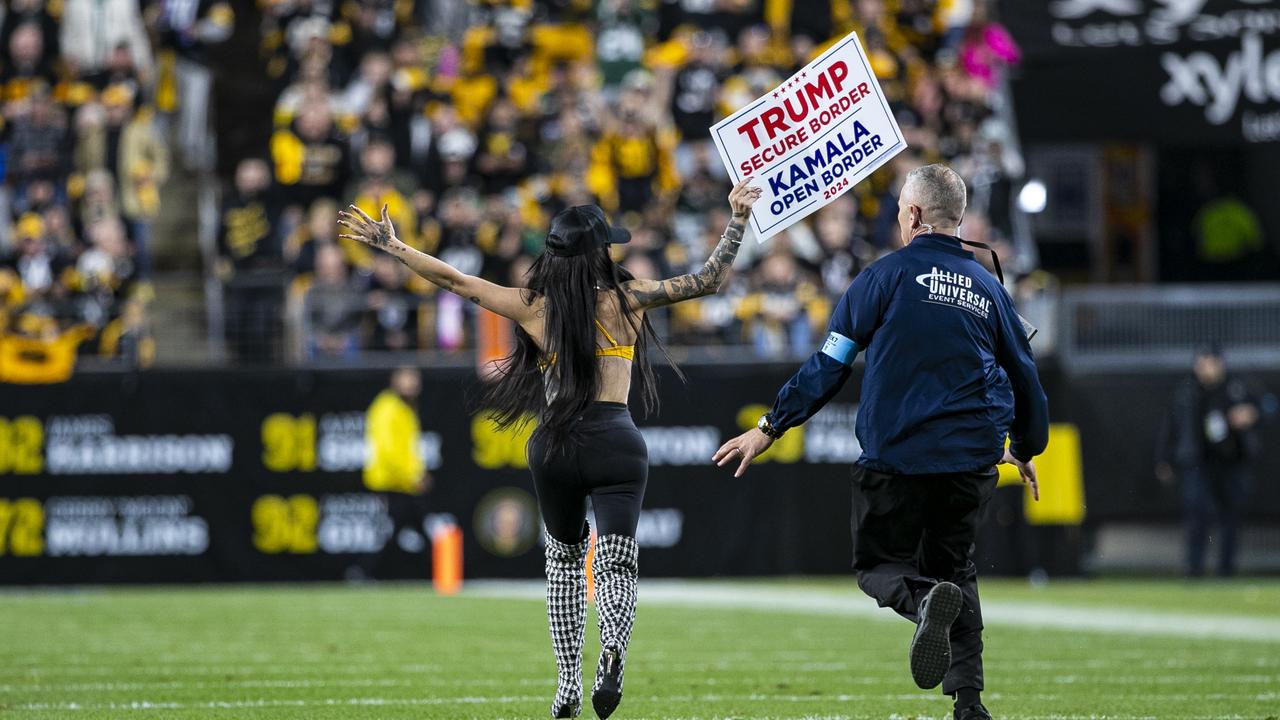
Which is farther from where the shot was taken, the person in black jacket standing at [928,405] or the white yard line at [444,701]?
the white yard line at [444,701]

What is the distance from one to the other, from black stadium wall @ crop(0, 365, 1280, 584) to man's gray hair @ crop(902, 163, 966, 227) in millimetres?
12246

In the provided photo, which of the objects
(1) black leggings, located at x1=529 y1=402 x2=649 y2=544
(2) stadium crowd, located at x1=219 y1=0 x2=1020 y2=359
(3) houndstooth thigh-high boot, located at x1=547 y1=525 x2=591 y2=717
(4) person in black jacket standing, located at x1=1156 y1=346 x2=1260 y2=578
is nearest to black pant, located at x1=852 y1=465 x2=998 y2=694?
(1) black leggings, located at x1=529 y1=402 x2=649 y2=544

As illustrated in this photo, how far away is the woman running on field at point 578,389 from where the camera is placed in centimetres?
783

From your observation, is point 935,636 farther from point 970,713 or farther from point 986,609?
point 986,609

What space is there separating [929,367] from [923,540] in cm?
67

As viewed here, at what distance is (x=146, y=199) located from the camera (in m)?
21.4

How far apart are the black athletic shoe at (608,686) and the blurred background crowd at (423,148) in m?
12.3

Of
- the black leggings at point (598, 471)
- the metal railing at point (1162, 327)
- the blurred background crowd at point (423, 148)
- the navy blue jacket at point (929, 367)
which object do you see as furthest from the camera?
the metal railing at point (1162, 327)

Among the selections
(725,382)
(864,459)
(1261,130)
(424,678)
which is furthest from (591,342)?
(1261,130)

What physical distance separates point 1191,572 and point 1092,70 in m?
5.21

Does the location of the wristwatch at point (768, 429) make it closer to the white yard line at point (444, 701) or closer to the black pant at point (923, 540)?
the black pant at point (923, 540)

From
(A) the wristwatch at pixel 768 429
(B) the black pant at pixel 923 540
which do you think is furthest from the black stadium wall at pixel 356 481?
(B) the black pant at pixel 923 540

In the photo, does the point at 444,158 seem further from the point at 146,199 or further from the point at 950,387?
the point at 950,387

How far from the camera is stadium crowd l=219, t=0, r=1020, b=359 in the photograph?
20.0 m
